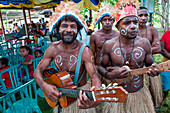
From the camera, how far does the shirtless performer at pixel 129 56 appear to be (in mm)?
1930

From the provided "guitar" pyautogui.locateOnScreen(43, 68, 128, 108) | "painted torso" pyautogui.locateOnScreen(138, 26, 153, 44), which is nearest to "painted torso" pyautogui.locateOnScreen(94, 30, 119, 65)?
"painted torso" pyautogui.locateOnScreen(138, 26, 153, 44)

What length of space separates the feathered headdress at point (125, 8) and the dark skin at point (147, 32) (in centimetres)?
81

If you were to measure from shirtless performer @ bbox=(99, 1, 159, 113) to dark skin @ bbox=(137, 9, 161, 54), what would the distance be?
0.91 m

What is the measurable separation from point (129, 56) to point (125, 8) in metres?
0.69

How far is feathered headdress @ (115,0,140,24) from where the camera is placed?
197 cm

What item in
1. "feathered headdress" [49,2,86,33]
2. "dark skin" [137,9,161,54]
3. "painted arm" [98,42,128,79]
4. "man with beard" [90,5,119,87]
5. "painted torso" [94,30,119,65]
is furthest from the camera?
"painted torso" [94,30,119,65]

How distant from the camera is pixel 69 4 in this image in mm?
2035

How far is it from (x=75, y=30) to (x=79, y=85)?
820 mm

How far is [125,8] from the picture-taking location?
6.59 feet

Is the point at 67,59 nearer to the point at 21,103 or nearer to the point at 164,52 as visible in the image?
the point at 21,103

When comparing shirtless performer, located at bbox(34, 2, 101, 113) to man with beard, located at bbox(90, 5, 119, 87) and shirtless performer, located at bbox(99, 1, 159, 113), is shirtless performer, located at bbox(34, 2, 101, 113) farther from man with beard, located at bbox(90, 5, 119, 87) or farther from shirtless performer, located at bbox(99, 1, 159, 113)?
man with beard, located at bbox(90, 5, 119, 87)

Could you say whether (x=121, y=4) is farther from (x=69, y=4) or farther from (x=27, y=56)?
(x=27, y=56)

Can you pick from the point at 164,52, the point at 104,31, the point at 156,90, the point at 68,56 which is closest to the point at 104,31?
the point at 104,31

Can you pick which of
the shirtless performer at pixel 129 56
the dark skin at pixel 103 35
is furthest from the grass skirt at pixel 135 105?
the dark skin at pixel 103 35
